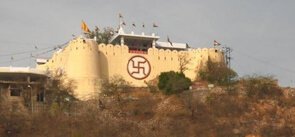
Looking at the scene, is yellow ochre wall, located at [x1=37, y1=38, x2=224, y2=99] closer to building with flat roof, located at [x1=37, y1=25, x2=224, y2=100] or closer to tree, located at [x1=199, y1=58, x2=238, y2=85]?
building with flat roof, located at [x1=37, y1=25, x2=224, y2=100]

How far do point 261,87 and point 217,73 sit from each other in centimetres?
574

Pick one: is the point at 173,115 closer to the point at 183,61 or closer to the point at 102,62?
the point at 102,62

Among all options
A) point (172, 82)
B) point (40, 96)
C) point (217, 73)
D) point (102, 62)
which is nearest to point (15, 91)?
point (40, 96)

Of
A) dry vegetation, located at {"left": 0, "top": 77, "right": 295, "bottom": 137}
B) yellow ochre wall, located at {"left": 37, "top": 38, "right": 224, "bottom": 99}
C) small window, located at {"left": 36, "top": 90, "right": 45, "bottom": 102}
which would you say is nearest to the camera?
dry vegetation, located at {"left": 0, "top": 77, "right": 295, "bottom": 137}

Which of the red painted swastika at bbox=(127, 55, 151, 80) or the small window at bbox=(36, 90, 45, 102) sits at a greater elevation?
the red painted swastika at bbox=(127, 55, 151, 80)

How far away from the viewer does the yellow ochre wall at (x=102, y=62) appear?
57.2m

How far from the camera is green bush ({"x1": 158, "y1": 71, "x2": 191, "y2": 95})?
57000 mm

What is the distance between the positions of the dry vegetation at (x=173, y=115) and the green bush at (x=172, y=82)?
0.79 m

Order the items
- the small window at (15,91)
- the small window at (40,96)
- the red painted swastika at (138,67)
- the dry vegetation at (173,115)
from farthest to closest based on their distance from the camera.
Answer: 1. the red painted swastika at (138,67)
2. the small window at (40,96)
3. the small window at (15,91)
4. the dry vegetation at (173,115)

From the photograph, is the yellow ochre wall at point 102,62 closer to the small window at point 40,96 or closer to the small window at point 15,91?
the small window at point 40,96

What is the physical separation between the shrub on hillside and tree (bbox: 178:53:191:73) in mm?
6802

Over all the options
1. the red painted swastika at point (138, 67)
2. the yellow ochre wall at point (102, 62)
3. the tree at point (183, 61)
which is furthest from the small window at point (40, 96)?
the tree at point (183, 61)

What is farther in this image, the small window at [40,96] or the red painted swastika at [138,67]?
the red painted swastika at [138,67]

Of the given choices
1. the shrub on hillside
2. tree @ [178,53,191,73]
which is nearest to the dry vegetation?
the shrub on hillside
